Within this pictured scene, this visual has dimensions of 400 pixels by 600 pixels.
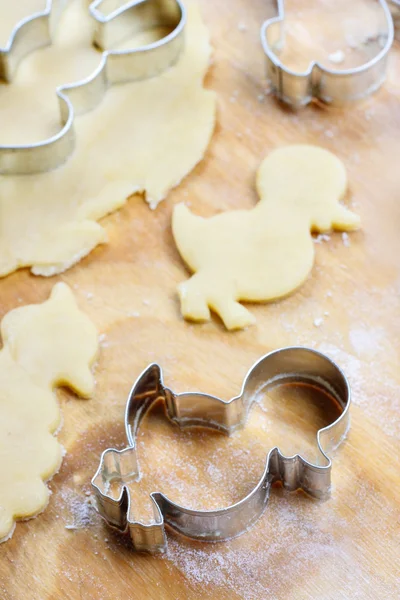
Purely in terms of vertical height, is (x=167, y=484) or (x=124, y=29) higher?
(x=124, y=29)

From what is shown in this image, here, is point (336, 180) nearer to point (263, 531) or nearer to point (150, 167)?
point (150, 167)

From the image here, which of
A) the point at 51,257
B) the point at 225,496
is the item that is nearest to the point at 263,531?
the point at 225,496

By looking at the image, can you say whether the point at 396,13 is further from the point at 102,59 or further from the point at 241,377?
the point at 241,377

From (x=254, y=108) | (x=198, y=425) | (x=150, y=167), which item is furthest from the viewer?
(x=254, y=108)

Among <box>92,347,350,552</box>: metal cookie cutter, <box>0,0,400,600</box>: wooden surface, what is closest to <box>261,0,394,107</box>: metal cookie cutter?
<box>0,0,400,600</box>: wooden surface

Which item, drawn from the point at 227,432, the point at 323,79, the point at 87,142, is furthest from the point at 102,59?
the point at 227,432
